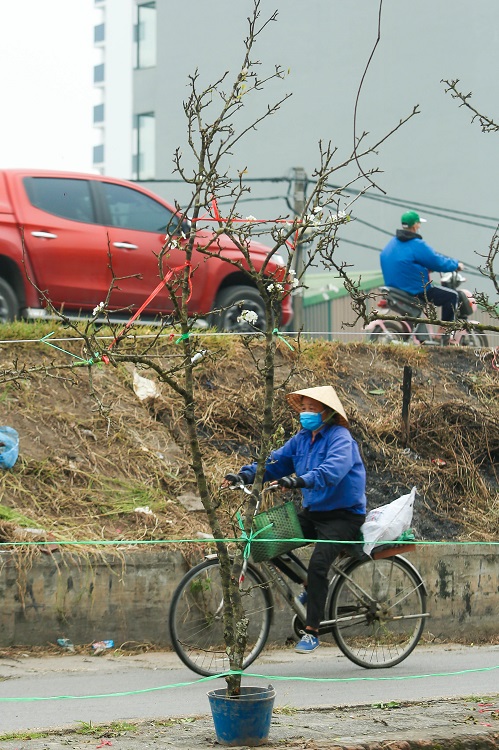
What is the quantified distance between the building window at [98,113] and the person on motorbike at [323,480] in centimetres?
8968

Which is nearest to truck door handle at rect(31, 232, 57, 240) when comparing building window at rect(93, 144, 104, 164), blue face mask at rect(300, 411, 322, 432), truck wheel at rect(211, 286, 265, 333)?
truck wheel at rect(211, 286, 265, 333)

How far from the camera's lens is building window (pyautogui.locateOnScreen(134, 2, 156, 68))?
37812 mm

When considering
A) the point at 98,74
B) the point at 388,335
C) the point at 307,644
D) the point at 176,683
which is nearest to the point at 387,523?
the point at 307,644

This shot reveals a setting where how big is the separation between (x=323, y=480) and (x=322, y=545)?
525 mm

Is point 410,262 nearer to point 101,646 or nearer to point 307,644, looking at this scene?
point 307,644

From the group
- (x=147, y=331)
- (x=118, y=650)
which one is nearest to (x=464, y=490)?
(x=147, y=331)

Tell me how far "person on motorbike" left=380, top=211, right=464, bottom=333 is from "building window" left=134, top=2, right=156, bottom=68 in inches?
993

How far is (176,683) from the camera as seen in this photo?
308 inches

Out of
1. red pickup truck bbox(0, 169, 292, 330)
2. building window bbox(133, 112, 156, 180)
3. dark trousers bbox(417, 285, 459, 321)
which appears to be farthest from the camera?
building window bbox(133, 112, 156, 180)

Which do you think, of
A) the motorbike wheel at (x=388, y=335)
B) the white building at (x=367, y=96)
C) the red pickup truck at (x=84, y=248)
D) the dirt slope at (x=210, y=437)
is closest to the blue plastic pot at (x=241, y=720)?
the dirt slope at (x=210, y=437)

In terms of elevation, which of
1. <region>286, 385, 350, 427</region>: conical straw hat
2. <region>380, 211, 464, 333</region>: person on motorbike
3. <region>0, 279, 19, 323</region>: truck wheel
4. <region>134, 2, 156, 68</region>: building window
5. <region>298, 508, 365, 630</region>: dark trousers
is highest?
<region>134, 2, 156, 68</region>: building window

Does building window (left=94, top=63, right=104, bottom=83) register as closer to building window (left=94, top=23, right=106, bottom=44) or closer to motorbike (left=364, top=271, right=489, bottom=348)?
building window (left=94, top=23, right=106, bottom=44)

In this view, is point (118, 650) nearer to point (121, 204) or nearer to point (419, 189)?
point (121, 204)

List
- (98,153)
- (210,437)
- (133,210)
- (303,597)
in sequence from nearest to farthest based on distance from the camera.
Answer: (303,597) → (210,437) → (133,210) → (98,153)
